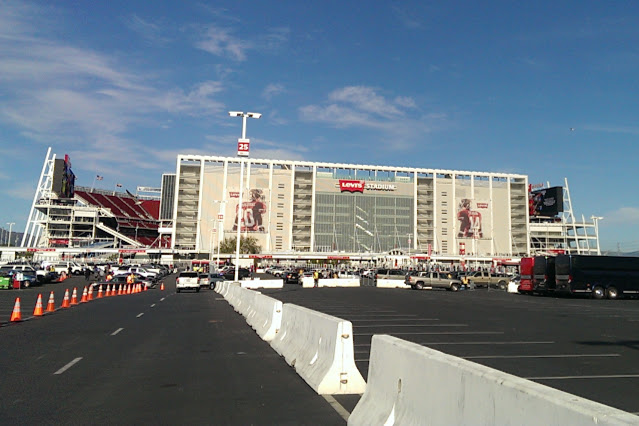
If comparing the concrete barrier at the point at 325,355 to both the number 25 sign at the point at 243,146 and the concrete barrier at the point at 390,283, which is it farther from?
the concrete barrier at the point at 390,283

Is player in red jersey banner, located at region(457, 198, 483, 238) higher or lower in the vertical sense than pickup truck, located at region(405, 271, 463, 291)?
higher

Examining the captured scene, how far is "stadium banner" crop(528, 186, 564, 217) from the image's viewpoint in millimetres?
142000

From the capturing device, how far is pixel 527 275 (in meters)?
42.2

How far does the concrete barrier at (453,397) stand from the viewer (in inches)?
122

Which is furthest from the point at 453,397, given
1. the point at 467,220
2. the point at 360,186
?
the point at 467,220

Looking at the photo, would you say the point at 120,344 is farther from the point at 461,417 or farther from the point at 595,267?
the point at 595,267

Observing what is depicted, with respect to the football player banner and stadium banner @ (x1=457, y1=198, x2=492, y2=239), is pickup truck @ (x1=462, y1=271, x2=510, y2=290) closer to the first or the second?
the football player banner

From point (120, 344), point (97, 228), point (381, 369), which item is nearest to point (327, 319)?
point (381, 369)

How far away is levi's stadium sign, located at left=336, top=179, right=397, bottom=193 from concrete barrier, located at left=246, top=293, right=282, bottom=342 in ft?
415

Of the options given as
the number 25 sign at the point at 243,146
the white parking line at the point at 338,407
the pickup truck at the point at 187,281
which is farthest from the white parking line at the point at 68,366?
the pickup truck at the point at 187,281

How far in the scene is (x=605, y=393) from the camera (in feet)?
25.0

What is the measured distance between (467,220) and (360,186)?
107 feet

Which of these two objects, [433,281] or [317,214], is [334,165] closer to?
[317,214]

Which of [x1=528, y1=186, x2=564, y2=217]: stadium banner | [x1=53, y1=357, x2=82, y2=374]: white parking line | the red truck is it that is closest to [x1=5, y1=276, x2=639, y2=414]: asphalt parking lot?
[x1=53, y1=357, x2=82, y2=374]: white parking line
